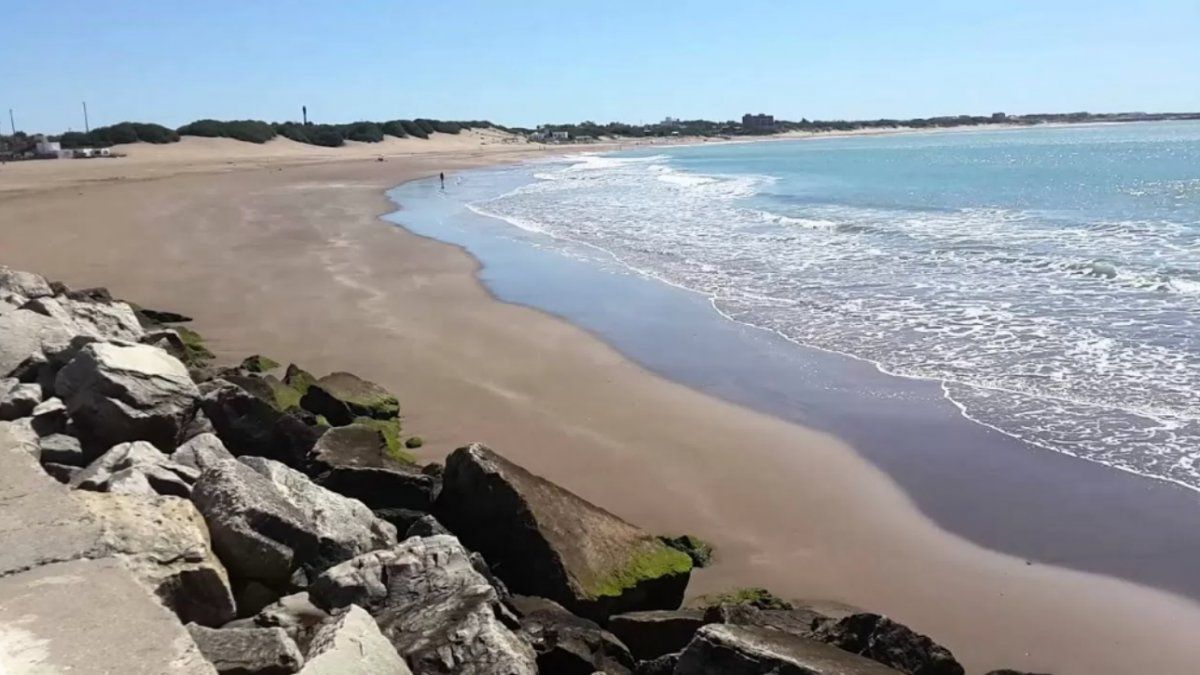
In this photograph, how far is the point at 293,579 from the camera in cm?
472

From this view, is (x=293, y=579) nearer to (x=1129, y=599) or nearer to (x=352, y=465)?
(x=352, y=465)

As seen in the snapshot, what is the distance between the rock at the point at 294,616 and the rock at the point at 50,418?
2.53 m

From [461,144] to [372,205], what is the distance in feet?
232

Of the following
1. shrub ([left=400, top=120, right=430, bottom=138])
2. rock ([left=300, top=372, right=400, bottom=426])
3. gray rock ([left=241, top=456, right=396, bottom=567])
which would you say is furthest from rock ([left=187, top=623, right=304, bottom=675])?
shrub ([left=400, top=120, right=430, bottom=138])

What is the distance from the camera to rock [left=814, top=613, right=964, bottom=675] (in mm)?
4199

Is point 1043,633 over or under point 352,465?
under

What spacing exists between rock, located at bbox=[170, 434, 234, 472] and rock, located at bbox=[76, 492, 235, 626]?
41.7 inches

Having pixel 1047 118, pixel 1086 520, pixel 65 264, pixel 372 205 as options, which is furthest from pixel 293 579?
pixel 1047 118

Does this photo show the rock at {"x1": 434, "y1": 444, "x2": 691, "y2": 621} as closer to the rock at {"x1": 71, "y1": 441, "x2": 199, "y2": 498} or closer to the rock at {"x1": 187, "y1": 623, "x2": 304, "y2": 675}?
the rock at {"x1": 71, "y1": 441, "x2": 199, "y2": 498}

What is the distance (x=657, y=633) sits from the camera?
4688 mm

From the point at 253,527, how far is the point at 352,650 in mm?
1264

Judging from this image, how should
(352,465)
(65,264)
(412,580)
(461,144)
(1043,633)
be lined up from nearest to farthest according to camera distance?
1. (412,580)
2. (1043,633)
3. (352,465)
4. (65,264)
5. (461,144)

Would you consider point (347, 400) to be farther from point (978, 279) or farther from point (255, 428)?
point (978, 279)

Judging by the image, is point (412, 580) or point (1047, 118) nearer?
point (412, 580)
